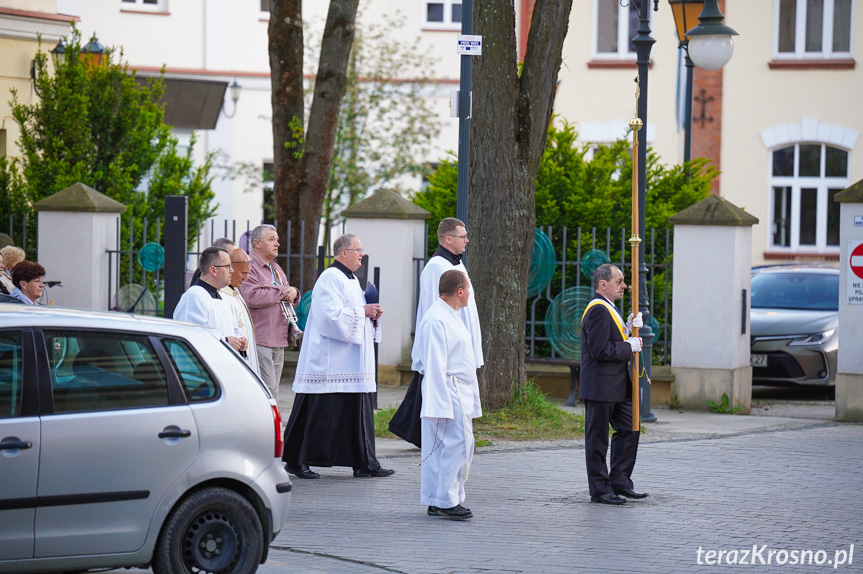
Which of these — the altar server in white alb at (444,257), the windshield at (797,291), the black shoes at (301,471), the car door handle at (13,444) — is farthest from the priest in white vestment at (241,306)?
the windshield at (797,291)

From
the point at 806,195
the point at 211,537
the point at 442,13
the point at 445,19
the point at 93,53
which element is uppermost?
the point at 442,13

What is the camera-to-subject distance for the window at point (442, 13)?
28.6 meters

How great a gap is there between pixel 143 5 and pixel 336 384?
796 inches

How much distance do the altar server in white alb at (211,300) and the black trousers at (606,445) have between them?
7.71 ft

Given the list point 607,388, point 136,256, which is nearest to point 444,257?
point 607,388

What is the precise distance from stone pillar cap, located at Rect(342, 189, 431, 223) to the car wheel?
29.0 ft

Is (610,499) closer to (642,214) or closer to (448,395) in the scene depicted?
(448,395)

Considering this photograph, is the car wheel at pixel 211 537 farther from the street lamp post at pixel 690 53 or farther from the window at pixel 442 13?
the window at pixel 442 13

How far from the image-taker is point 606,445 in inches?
342

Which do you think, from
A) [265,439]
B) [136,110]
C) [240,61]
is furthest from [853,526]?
[240,61]

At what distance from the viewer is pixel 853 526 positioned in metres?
8.10

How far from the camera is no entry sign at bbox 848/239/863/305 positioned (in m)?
13.3

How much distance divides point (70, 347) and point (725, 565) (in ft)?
11.8

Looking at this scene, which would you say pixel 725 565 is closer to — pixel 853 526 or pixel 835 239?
pixel 853 526
